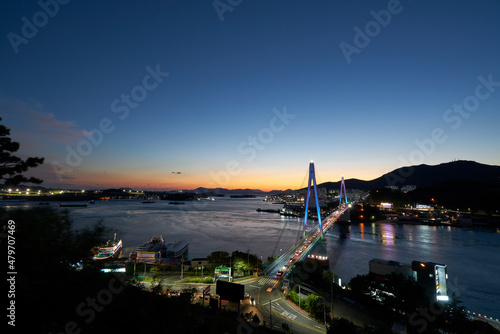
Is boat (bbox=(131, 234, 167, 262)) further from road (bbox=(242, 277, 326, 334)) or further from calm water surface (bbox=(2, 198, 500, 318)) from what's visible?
road (bbox=(242, 277, 326, 334))

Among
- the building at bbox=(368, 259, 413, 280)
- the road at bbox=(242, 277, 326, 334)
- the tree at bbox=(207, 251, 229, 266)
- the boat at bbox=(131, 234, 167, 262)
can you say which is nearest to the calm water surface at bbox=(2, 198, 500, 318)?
the boat at bbox=(131, 234, 167, 262)

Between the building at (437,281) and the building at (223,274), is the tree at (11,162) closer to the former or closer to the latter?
the building at (223,274)

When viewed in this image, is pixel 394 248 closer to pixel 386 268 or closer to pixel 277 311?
pixel 386 268

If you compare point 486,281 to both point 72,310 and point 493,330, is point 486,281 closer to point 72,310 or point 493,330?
point 493,330
